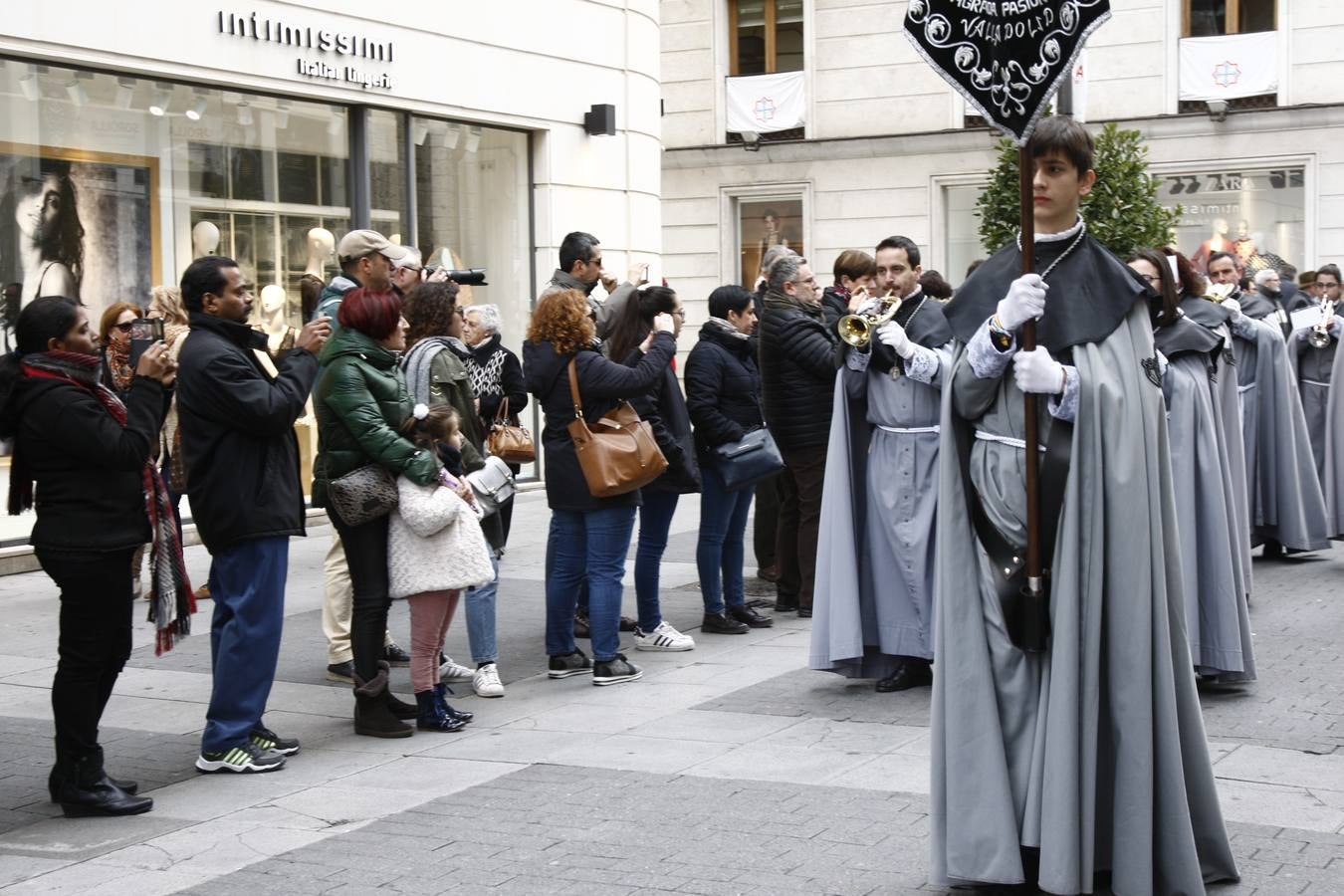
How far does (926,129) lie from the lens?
27219 millimetres

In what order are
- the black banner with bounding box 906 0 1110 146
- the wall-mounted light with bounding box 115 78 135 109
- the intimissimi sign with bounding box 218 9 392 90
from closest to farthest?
the black banner with bounding box 906 0 1110 146 → the wall-mounted light with bounding box 115 78 135 109 → the intimissimi sign with bounding box 218 9 392 90

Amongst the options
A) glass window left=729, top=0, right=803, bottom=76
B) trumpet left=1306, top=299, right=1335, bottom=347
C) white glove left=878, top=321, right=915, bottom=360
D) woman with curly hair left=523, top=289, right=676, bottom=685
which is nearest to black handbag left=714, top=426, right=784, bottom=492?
woman with curly hair left=523, top=289, right=676, bottom=685

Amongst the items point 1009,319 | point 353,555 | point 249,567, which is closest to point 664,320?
point 353,555

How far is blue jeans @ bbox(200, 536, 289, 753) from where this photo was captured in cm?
666

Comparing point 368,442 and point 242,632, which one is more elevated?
point 368,442

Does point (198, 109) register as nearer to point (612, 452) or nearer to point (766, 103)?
point (612, 452)

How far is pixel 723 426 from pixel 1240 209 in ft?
58.5

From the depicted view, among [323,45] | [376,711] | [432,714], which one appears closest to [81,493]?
[376,711]

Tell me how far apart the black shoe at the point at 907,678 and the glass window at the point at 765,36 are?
A: 21.1 meters

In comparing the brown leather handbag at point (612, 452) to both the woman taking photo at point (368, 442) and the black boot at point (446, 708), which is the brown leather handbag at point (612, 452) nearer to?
the woman taking photo at point (368, 442)

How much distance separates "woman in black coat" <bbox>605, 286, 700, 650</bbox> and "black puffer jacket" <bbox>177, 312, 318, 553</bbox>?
2.15 metres

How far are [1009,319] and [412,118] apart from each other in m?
11.3

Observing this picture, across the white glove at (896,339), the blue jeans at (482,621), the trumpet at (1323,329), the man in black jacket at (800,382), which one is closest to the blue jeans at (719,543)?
the man in black jacket at (800,382)

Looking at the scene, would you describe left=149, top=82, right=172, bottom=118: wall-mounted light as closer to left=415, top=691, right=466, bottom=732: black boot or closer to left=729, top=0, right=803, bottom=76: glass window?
left=415, top=691, right=466, bottom=732: black boot
